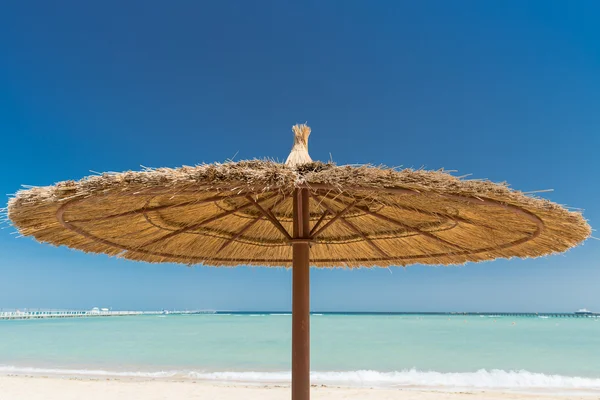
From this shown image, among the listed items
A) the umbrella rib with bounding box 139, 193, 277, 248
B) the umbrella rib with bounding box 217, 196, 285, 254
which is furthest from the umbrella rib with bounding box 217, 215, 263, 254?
the umbrella rib with bounding box 139, 193, 277, 248

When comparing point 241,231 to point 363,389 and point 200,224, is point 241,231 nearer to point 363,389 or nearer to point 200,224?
point 200,224

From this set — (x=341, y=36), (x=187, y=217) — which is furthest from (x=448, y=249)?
(x=341, y=36)

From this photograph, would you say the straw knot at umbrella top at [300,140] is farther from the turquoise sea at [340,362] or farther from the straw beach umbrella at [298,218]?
the turquoise sea at [340,362]

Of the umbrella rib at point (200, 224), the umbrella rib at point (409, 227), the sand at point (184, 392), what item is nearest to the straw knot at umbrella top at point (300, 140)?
the umbrella rib at point (200, 224)

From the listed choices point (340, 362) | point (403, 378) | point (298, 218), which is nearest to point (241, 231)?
point (298, 218)

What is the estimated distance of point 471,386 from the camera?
7668 millimetres

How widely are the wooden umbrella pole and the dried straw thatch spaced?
0.09 m

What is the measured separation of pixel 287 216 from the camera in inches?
138

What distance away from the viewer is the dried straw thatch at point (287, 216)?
6.38 ft

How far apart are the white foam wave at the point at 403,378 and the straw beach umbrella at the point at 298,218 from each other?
15.6ft

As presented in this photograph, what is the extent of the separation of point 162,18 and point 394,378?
39.6ft

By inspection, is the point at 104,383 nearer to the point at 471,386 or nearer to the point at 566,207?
the point at 471,386

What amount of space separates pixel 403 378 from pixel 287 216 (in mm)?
6219

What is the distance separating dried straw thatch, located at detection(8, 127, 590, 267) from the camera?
1945mm
